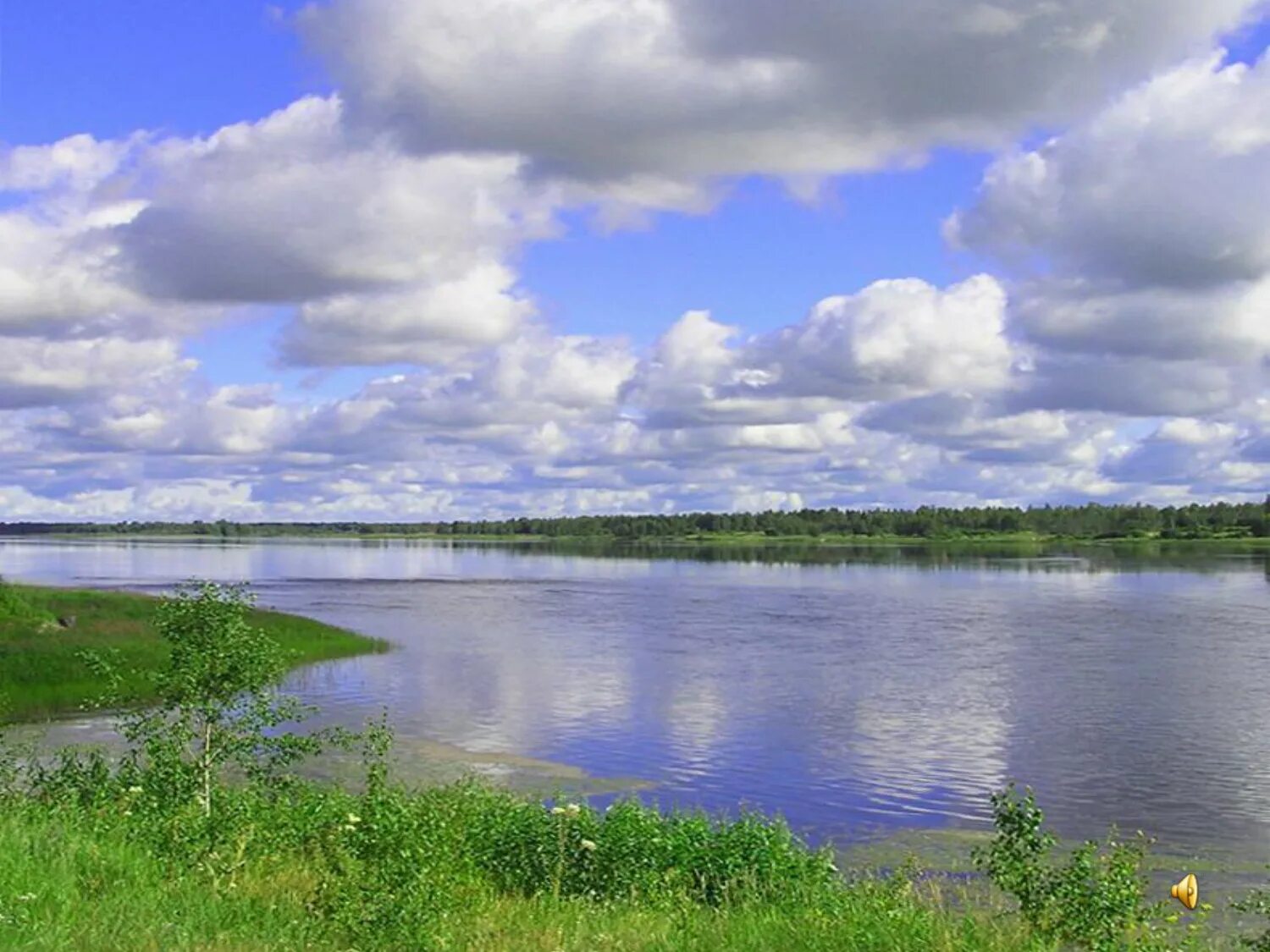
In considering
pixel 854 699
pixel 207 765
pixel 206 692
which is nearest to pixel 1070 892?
pixel 207 765

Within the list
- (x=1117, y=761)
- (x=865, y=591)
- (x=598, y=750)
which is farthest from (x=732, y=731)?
(x=865, y=591)

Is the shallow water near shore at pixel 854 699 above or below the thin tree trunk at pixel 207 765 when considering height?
below

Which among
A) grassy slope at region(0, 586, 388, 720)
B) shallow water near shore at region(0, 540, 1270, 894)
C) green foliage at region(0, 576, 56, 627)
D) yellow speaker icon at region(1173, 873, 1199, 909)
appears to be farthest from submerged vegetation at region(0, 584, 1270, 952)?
green foliage at region(0, 576, 56, 627)

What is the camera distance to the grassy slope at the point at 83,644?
43.2 metres

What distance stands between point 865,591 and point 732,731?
6692 centimetres

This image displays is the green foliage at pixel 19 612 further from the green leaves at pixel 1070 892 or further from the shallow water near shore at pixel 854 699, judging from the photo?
the green leaves at pixel 1070 892

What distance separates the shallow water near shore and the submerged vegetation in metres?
9.17

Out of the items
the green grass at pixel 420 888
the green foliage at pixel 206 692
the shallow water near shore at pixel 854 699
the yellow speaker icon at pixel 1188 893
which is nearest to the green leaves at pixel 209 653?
the green foliage at pixel 206 692

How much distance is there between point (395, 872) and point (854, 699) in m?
35.0

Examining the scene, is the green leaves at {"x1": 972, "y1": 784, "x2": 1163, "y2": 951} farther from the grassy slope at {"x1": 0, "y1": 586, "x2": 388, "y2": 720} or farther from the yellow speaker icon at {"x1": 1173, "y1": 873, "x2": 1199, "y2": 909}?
the grassy slope at {"x1": 0, "y1": 586, "x2": 388, "y2": 720}

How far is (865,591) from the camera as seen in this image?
10338cm

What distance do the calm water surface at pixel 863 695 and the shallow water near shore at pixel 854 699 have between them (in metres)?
0.14

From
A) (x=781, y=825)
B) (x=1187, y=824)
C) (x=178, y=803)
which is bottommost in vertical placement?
(x=1187, y=824)

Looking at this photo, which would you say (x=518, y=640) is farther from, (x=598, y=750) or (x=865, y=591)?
(x=865, y=591)
